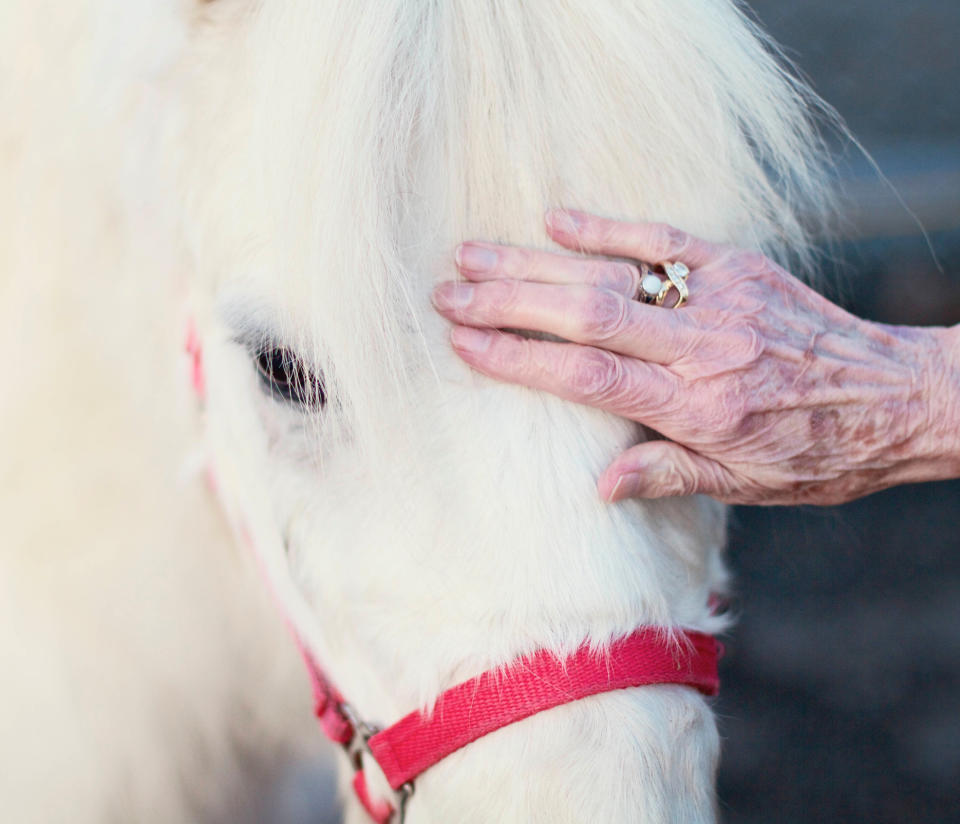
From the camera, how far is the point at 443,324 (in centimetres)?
62

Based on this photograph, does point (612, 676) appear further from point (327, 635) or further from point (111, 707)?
point (111, 707)

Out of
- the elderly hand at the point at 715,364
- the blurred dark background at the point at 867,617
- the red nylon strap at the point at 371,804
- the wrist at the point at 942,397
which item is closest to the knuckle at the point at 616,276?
the elderly hand at the point at 715,364

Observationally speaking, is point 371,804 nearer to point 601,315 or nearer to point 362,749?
point 362,749

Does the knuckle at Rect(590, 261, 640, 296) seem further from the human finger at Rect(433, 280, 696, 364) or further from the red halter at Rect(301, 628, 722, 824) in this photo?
the red halter at Rect(301, 628, 722, 824)

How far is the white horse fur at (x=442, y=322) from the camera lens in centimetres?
58

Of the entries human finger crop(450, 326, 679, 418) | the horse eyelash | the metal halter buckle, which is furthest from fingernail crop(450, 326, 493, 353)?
the metal halter buckle

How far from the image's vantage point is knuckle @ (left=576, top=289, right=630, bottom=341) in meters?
0.60

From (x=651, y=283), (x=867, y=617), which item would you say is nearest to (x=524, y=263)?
(x=651, y=283)

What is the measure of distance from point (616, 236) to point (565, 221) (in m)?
0.04

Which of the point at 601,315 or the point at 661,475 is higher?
the point at 601,315

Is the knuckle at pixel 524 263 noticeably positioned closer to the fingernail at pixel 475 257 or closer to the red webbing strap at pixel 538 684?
the fingernail at pixel 475 257

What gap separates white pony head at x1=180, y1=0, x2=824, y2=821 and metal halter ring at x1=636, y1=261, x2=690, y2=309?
0.04 meters

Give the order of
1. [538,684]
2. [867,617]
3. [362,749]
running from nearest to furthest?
[538,684] < [362,749] < [867,617]

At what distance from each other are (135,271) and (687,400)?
51 cm
